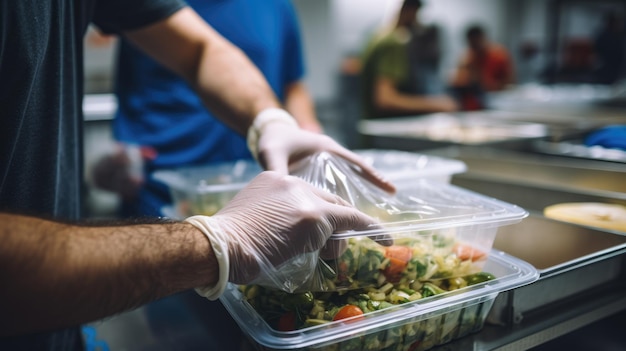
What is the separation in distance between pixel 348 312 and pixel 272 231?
0.17 meters

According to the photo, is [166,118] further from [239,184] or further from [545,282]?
[545,282]

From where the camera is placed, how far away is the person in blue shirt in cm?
187

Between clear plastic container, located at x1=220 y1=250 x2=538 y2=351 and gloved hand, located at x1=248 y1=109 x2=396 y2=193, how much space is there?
0.29m

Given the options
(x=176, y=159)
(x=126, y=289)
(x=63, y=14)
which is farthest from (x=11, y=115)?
(x=176, y=159)

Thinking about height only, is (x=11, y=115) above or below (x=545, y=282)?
above

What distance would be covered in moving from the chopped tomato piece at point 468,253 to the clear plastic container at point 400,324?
52mm

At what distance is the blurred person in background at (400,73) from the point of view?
10.8ft

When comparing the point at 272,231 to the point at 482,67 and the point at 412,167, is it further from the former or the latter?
the point at 482,67

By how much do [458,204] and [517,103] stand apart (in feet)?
10.6

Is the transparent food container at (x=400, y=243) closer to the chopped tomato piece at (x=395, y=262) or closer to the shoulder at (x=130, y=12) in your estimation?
the chopped tomato piece at (x=395, y=262)

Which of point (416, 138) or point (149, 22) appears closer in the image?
point (149, 22)

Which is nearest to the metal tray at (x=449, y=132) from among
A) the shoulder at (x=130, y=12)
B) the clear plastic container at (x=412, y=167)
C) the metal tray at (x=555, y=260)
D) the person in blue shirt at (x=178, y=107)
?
the clear plastic container at (x=412, y=167)

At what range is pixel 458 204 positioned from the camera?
3.13 feet

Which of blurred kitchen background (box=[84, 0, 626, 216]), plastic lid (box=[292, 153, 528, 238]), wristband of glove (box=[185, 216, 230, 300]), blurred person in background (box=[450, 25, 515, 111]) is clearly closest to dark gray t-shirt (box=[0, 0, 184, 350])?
wristband of glove (box=[185, 216, 230, 300])
